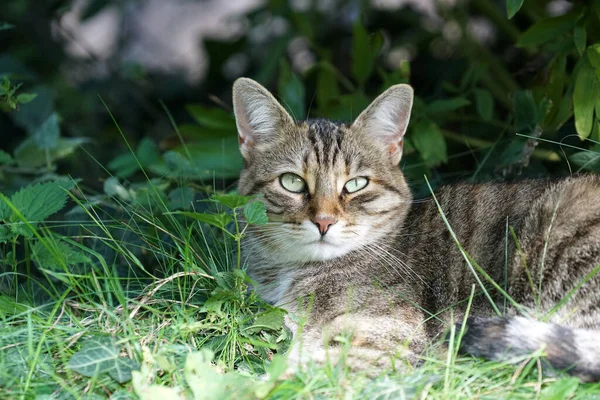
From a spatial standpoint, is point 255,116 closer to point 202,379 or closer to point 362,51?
point 362,51

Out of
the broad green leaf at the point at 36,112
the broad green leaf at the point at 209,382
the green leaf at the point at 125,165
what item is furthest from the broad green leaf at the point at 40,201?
the broad green leaf at the point at 36,112

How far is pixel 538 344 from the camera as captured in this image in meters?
2.61

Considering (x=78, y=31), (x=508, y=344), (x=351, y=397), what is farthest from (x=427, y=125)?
(x=78, y=31)

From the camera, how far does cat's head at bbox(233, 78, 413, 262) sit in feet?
10.8

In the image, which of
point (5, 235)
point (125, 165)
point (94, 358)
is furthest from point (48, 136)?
point (94, 358)

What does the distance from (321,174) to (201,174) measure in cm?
98

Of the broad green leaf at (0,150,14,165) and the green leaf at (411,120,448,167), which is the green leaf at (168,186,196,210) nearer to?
the broad green leaf at (0,150,14,165)

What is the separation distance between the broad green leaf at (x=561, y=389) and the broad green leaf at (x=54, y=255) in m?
1.94

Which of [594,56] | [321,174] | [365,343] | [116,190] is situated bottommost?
[365,343]

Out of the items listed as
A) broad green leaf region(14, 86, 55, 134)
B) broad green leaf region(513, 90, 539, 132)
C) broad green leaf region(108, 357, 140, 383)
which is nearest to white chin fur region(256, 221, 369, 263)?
broad green leaf region(108, 357, 140, 383)

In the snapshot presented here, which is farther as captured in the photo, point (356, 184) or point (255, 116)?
point (255, 116)

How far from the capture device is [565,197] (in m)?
3.15

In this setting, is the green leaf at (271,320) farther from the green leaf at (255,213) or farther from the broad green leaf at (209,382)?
the broad green leaf at (209,382)

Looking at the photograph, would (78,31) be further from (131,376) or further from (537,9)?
(131,376)
